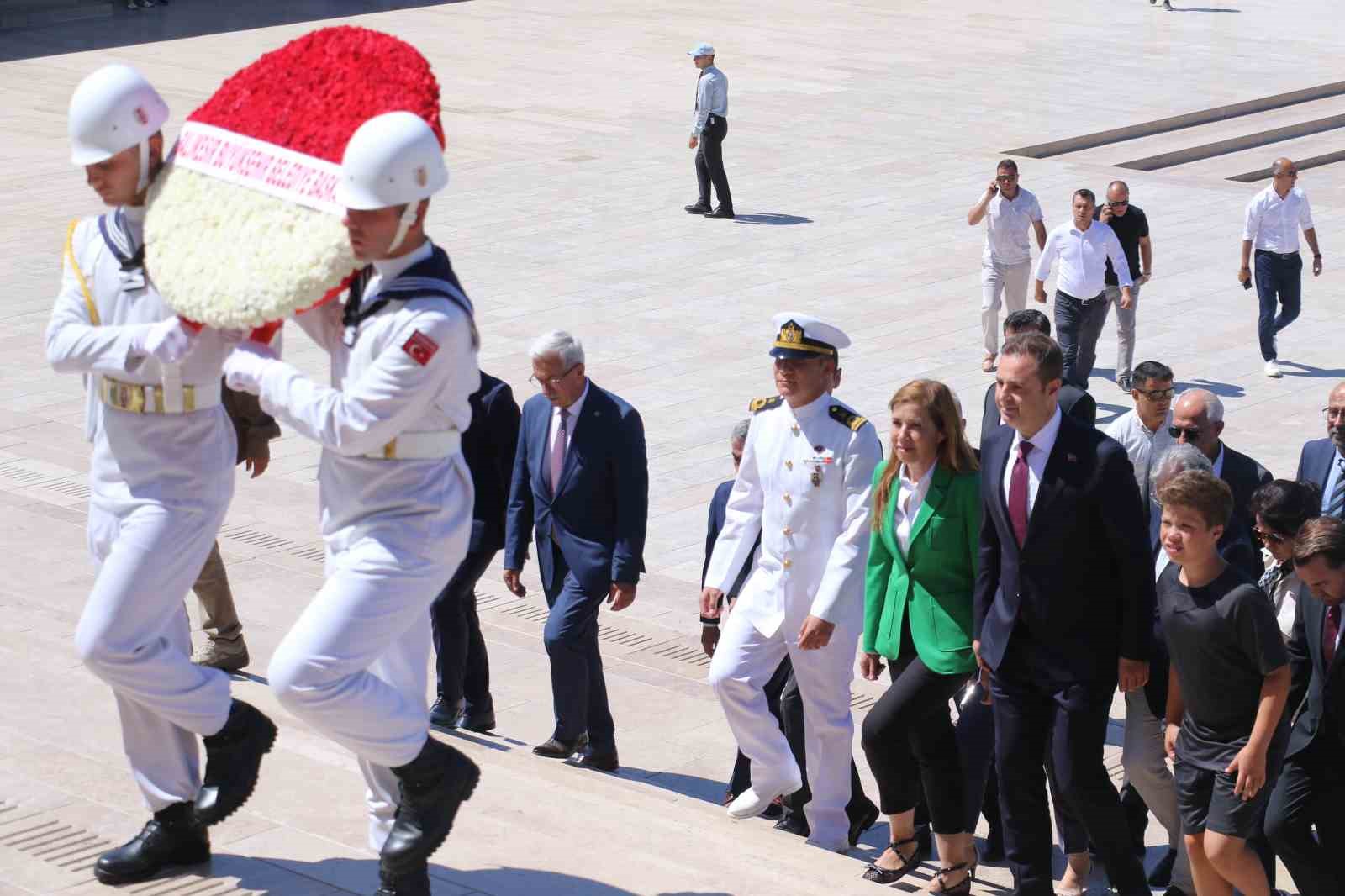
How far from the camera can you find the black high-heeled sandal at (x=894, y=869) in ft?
20.2

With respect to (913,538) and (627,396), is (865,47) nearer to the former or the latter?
(627,396)

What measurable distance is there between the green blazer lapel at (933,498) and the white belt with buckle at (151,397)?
2.47m

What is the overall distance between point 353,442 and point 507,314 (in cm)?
1146

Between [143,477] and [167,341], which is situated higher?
[167,341]

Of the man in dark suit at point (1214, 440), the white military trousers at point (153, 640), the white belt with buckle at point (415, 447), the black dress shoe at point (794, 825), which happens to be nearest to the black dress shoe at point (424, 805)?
the white military trousers at point (153, 640)

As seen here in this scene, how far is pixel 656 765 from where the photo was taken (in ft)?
25.4

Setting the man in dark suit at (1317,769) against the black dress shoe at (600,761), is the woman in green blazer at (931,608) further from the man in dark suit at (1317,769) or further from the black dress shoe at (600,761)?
the black dress shoe at (600,761)

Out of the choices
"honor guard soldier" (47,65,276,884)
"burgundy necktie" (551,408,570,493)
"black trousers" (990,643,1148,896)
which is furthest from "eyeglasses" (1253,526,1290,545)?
"honor guard soldier" (47,65,276,884)

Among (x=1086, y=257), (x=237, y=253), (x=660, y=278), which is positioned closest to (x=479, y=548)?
(x=237, y=253)

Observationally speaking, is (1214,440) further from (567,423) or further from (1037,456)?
(567,423)

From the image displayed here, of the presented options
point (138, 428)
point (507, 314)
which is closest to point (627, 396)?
point (507, 314)

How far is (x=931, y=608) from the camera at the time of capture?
20.2ft

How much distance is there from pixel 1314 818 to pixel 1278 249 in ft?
33.4

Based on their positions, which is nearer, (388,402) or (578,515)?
(388,402)
